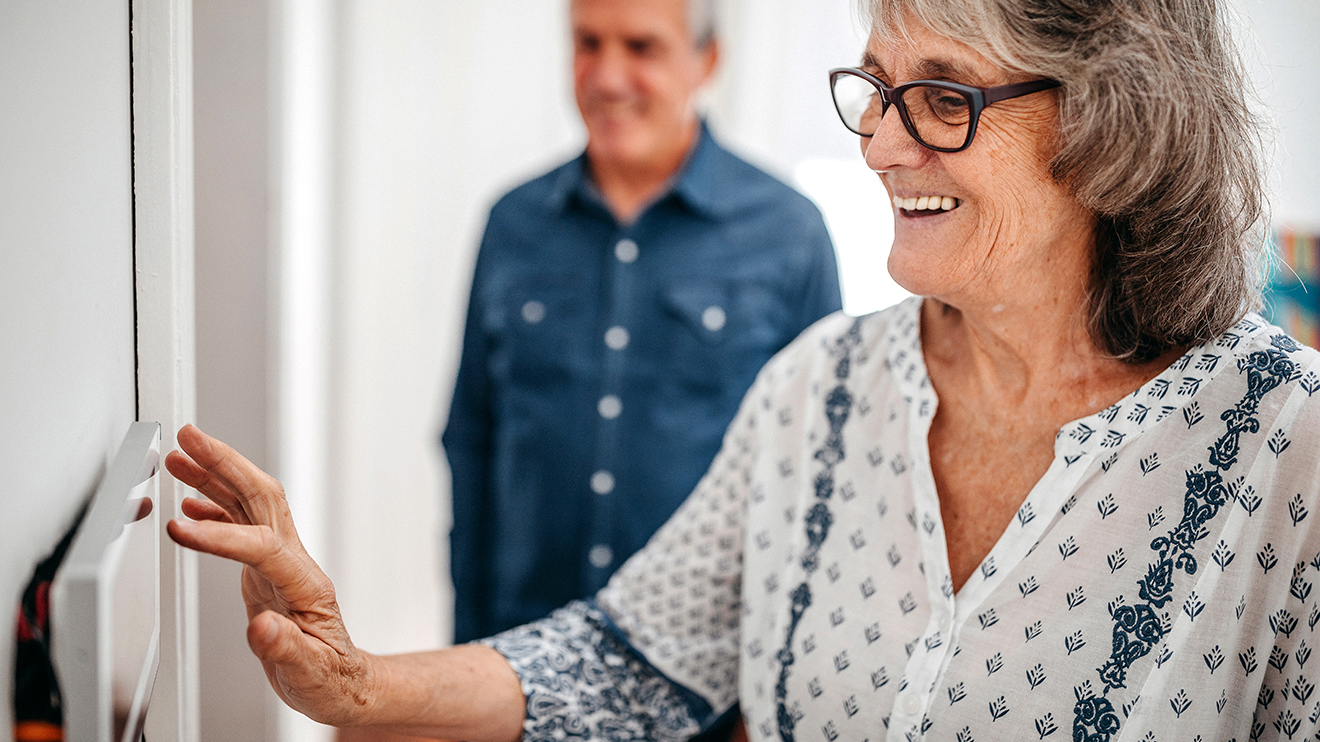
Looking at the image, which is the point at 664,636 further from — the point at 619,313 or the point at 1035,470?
the point at 619,313

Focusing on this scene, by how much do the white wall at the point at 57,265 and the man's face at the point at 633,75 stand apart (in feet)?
4.12

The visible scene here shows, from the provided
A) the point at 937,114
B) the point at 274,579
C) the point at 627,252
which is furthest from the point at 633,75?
the point at 274,579

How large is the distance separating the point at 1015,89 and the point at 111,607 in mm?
813

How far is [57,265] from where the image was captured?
1.82ft

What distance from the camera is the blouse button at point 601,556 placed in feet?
6.02

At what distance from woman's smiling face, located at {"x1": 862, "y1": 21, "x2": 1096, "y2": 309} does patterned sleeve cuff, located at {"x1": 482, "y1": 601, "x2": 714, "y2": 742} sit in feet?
1.82

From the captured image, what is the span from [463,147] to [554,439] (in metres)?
1.15

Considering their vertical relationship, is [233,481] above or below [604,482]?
above

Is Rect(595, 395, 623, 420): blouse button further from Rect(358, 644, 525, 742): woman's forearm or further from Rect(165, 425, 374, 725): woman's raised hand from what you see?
Rect(165, 425, 374, 725): woman's raised hand

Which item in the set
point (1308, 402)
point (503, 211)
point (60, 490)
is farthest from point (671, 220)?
point (60, 490)

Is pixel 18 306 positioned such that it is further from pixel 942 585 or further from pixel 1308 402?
pixel 1308 402

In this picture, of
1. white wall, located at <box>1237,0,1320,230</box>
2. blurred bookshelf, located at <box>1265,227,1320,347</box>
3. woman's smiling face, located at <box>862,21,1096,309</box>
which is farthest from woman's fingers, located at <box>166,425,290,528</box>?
blurred bookshelf, located at <box>1265,227,1320,347</box>

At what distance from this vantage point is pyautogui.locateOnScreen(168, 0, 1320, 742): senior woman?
817 mm

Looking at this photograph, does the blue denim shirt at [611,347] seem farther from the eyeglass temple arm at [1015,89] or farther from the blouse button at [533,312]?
the eyeglass temple arm at [1015,89]
